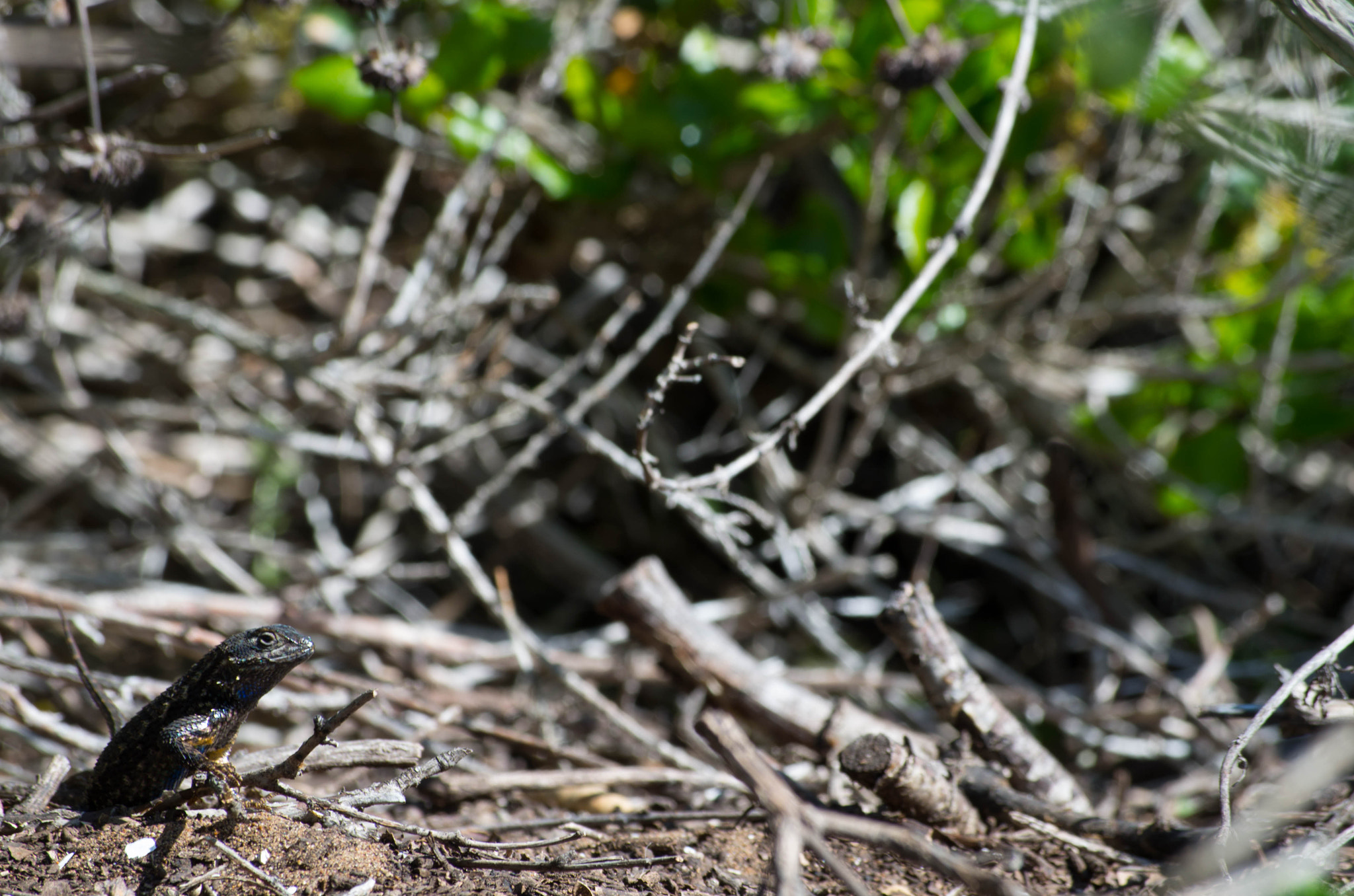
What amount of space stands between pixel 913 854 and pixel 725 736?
358mm

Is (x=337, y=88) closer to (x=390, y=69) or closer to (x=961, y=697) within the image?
(x=390, y=69)

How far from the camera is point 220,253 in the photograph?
436 cm

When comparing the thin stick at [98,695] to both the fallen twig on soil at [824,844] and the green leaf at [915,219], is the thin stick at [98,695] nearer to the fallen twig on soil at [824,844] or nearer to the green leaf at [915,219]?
the fallen twig on soil at [824,844]

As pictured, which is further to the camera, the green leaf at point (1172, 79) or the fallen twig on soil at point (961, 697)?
the green leaf at point (1172, 79)

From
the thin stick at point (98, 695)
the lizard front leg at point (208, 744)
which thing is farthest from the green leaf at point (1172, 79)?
the thin stick at point (98, 695)

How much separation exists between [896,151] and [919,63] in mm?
879

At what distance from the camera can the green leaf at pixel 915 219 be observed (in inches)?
126

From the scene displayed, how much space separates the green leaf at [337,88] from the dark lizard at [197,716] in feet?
6.50

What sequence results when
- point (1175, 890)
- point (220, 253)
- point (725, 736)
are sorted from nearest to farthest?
1. point (725, 736)
2. point (1175, 890)
3. point (220, 253)

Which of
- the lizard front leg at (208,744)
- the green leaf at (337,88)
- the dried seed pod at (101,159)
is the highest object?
the green leaf at (337,88)

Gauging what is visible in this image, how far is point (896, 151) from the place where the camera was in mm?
3367

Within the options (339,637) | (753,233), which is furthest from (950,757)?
(753,233)

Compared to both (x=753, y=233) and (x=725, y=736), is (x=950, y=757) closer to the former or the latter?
(x=725, y=736)

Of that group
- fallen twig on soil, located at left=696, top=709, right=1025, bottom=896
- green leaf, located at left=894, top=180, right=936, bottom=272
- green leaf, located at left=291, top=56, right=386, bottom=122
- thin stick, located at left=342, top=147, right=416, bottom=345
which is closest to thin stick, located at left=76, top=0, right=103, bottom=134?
thin stick, located at left=342, top=147, right=416, bottom=345
